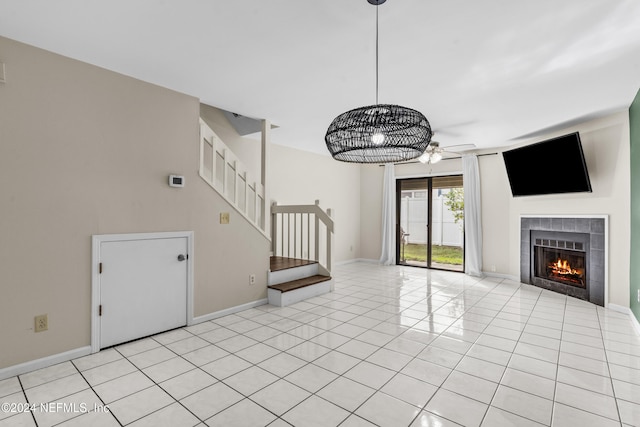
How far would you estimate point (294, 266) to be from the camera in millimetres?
4793

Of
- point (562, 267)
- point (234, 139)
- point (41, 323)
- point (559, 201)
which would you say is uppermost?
point (234, 139)

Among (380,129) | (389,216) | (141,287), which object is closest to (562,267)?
(389,216)

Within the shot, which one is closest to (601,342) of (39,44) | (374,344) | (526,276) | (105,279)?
(374,344)

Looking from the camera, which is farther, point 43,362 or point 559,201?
point 559,201

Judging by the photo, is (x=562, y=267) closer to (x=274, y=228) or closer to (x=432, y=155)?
(x=432, y=155)

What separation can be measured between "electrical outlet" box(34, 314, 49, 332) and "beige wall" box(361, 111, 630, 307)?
6.35m

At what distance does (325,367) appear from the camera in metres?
2.56

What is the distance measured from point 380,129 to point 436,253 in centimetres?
568

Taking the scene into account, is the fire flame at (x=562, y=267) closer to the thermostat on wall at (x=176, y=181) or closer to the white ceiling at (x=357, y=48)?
the white ceiling at (x=357, y=48)

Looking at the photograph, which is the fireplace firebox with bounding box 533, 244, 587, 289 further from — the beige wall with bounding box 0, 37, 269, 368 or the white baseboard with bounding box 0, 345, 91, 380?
the white baseboard with bounding box 0, 345, 91, 380

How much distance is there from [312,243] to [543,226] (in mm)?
4097

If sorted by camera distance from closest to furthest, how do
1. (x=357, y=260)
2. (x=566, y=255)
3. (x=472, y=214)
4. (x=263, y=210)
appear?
(x=263, y=210) < (x=566, y=255) < (x=472, y=214) < (x=357, y=260)

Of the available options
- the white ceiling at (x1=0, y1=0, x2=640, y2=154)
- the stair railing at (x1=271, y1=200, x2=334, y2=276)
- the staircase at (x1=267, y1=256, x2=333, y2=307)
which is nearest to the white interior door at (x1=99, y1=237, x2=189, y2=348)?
the staircase at (x1=267, y1=256, x2=333, y2=307)

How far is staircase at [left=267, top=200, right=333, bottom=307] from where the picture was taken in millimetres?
4340
